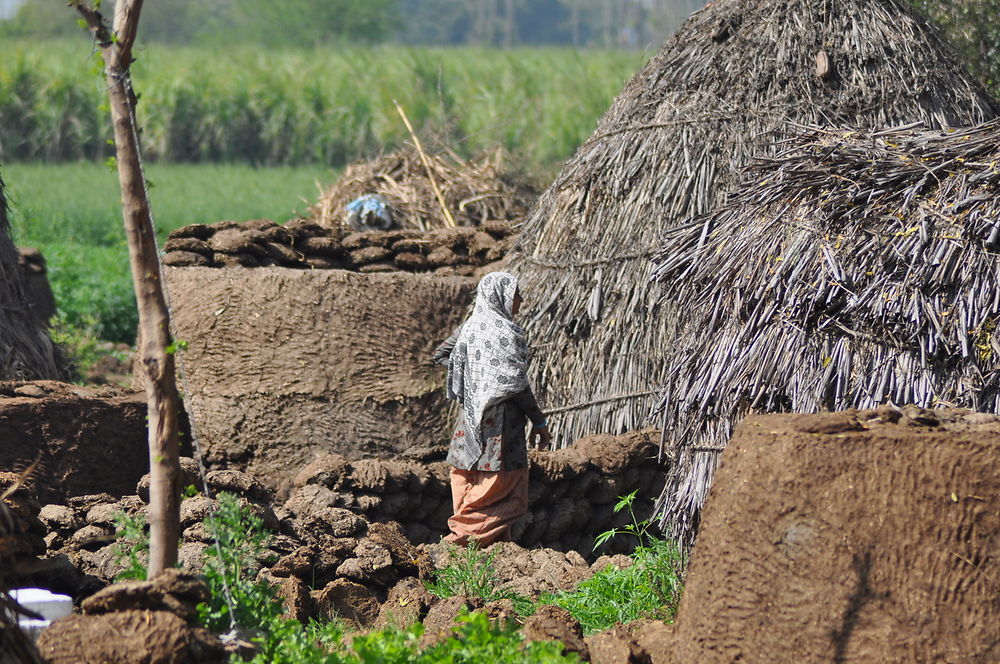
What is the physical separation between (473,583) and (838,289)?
1933 millimetres

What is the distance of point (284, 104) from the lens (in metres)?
28.1

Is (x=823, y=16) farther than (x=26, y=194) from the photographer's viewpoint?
No

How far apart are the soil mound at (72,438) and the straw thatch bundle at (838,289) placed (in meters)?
2.69

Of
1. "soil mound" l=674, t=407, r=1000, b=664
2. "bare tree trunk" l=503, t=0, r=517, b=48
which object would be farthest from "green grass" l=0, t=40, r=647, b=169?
"bare tree trunk" l=503, t=0, r=517, b=48

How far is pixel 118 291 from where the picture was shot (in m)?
14.2

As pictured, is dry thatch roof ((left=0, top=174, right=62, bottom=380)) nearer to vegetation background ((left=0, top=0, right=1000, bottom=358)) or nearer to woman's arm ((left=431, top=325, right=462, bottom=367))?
woman's arm ((left=431, top=325, right=462, bottom=367))

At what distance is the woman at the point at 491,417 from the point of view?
616 centimetres

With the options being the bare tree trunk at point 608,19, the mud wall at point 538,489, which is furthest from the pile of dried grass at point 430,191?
the bare tree trunk at point 608,19

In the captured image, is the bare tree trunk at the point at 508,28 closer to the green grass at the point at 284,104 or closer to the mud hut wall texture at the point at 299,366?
the green grass at the point at 284,104

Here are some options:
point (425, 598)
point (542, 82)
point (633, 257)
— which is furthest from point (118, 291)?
point (542, 82)

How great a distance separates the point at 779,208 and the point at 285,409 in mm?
3257

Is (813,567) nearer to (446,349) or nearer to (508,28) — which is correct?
(446,349)

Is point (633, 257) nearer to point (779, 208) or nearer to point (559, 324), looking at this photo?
point (559, 324)

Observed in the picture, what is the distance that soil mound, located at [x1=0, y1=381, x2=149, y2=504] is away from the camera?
5.72m
